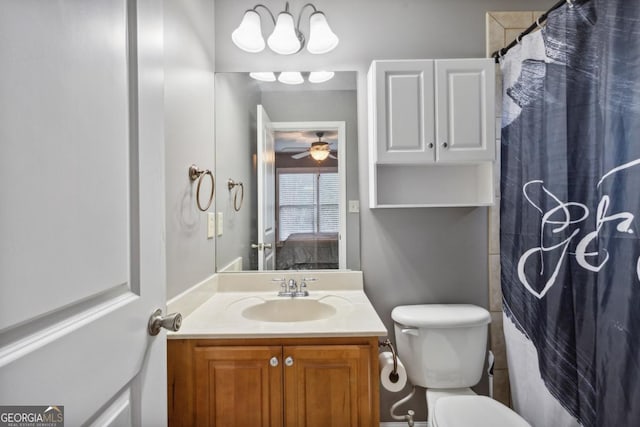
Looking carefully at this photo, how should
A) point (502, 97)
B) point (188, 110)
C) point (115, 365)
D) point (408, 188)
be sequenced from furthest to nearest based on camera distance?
1. point (408, 188)
2. point (502, 97)
3. point (188, 110)
4. point (115, 365)

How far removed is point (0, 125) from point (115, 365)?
0.45 m

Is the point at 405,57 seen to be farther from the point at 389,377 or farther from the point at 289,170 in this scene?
the point at 389,377

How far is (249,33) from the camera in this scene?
159 cm

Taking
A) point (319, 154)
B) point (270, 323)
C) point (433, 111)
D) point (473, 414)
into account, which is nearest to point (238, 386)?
point (270, 323)

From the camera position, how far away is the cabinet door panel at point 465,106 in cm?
155

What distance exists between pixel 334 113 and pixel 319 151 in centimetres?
23

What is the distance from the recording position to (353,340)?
1146 millimetres

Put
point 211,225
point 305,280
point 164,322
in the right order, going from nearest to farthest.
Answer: point 164,322
point 211,225
point 305,280

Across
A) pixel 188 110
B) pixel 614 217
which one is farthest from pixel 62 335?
pixel 614 217

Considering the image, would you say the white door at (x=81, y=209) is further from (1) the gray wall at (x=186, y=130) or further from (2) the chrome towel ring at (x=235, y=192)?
(2) the chrome towel ring at (x=235, y=192)

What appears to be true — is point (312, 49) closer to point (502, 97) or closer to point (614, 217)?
point (502, 97)

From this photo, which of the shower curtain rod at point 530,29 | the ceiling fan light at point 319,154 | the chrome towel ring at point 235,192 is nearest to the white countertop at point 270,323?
the chrome towel ring at point 235,192

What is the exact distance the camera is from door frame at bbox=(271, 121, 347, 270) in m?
1.75

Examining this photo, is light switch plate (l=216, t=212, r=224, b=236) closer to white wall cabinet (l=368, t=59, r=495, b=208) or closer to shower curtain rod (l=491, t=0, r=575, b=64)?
white wall cabinet (l=368, t=59, r=495, b=208)
